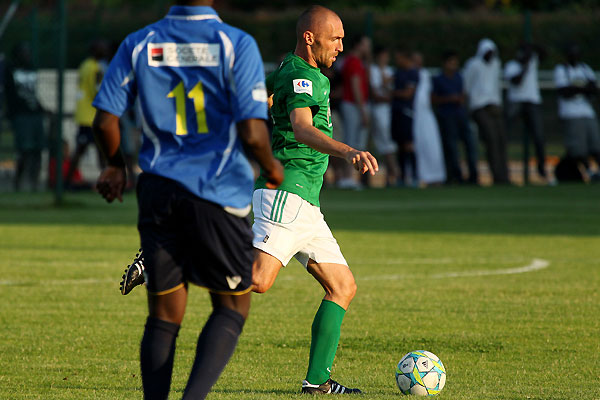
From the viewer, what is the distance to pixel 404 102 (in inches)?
802

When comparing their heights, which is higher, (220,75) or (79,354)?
(220,75)

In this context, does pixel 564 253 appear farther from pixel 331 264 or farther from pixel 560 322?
pixel 331 264

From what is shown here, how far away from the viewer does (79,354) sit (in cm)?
639

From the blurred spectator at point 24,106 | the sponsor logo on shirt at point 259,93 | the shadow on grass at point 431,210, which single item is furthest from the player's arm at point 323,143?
the blurred spectator at point 24,106

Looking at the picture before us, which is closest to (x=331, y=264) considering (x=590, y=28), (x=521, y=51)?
(x=521, y=51)

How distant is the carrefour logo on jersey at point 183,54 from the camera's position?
403 centimetres

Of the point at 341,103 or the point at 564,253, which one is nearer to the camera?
the point at 564,253

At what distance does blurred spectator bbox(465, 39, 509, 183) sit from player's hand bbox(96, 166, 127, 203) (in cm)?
1683

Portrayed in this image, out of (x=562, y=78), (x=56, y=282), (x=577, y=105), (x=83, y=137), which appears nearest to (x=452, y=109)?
(x=562, y=78)

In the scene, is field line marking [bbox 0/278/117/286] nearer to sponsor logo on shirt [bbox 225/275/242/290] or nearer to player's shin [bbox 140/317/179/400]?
player's shin [bbox 140/317/179/400]

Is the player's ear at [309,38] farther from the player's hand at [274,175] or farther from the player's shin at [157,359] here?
the player's shin at [157,359]

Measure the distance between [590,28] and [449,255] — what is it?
20.6 m

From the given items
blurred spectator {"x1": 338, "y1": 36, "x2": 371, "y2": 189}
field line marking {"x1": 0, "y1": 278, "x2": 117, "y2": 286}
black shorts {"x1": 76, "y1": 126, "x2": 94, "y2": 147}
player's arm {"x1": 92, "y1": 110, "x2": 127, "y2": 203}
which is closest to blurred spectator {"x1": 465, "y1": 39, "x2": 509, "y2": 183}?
blurred spectator {"x1": 338, "y1": 36, "x2": 371, "y2": 189}

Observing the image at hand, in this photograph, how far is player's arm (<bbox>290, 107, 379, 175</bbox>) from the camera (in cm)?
479
